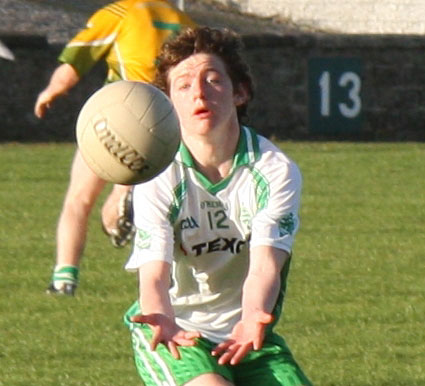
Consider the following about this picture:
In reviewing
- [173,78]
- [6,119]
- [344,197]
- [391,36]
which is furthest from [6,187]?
[173,78]

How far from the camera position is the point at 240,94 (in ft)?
16.5

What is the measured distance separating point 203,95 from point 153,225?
0.44 metres

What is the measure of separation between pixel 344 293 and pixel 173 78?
3916 millimetres

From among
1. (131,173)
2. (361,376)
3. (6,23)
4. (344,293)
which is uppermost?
(131,173)

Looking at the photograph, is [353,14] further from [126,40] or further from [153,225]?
[153,225]

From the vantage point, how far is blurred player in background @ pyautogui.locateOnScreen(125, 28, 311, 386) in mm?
4805

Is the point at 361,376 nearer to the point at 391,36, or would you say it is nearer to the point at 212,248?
the point at 212,248

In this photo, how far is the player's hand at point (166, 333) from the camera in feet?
14.6

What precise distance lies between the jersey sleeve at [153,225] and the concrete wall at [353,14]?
22.5 meters

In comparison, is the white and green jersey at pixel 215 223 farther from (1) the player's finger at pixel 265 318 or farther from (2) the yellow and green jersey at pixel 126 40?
(2) the yellow and green jersey at pixel 126 40

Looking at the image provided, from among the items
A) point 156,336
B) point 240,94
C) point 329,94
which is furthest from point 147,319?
point 329,94

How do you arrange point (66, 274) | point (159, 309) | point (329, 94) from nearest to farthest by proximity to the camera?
point (159, 309) < point (66, 274) < point (329, 94)

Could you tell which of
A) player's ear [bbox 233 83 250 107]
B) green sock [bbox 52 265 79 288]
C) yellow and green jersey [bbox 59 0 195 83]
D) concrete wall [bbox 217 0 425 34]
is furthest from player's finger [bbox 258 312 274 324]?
concrete wall [bbox 217 0 425 34]

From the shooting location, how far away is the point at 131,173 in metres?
4.93
